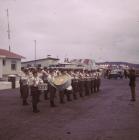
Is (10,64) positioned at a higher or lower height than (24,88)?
higher

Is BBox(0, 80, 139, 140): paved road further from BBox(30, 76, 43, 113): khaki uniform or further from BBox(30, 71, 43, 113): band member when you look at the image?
BBox(30, 76, 43, 113): khaki uniform

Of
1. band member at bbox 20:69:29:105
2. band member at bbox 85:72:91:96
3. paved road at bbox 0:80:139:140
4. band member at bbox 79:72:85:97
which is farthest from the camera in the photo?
band member at bbox 85:72:91:96

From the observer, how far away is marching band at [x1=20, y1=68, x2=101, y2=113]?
48.5 ft

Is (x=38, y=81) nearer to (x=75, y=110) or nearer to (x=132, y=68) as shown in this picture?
(x=75, y=110)

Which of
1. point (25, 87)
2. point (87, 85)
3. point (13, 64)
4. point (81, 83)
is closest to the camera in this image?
point (25, 87)

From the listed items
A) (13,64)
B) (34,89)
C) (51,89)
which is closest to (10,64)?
(13,64)

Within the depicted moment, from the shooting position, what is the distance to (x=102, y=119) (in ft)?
42.0

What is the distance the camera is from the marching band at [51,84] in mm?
14797

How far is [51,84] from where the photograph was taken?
1767 cm

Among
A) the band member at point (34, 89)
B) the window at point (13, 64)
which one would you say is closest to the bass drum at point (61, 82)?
the band member at point (34, 89)

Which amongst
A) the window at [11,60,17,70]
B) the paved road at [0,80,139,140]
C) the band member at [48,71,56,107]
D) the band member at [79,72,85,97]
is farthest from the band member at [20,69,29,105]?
the window at [11,60,17,70]

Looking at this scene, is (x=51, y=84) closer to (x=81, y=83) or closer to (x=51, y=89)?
(x=51, y=89)

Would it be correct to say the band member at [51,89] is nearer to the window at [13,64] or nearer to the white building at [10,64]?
the white building at [10,64]

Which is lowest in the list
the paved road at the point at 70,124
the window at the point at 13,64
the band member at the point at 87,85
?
the paved road at the point at 70,124
